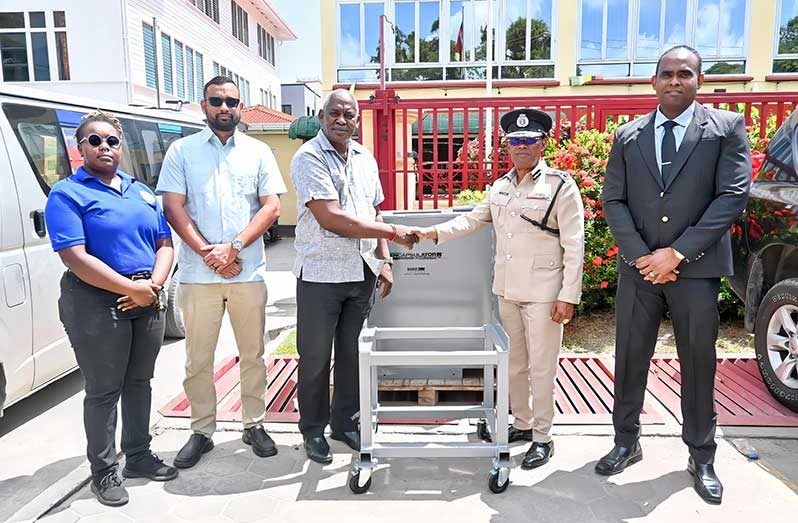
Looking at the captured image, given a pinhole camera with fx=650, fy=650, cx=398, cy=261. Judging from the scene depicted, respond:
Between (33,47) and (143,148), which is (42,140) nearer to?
(143,148)

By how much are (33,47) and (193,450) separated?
17005 millimetres

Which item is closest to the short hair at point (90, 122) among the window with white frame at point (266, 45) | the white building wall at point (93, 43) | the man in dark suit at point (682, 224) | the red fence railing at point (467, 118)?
the man in dark suit at point (682, 224)

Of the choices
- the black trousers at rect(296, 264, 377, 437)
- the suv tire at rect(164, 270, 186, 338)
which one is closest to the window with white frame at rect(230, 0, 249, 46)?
the suv tire at rect(164, 270, 186, 338)

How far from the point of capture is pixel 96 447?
126 inches

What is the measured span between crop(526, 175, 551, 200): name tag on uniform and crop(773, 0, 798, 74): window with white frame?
16.2 meters

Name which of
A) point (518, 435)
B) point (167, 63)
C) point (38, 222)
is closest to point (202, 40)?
point (167, 63)

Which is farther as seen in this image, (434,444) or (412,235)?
(412,235)

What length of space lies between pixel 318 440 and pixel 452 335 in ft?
3.14

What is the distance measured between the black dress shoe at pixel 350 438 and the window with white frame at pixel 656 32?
48.8ft

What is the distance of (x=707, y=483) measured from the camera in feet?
10.3

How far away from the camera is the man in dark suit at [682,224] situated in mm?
3025

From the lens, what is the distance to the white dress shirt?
3.10 meters

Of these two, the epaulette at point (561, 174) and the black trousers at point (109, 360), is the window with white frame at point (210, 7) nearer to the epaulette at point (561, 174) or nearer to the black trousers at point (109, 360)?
the black trousers at point (109, 360)

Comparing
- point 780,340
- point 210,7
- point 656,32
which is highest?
point 210,7
